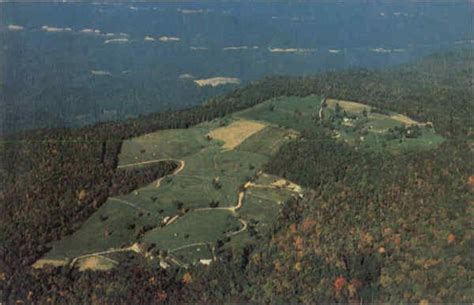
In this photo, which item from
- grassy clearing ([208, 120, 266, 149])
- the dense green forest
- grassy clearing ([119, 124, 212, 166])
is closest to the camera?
the dense green forest

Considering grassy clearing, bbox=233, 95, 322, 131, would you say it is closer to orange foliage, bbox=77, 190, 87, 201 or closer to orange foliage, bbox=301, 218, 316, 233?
orange foliage, bbox=301, 218, 316, 233

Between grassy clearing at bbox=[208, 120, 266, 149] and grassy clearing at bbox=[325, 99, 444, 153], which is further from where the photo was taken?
grassy clearing at bbox=[208, 120, 266, 149]

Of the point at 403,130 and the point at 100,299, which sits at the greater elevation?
the point at 403,130

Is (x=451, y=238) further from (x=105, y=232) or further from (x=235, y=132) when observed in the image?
(x=235, y=132)

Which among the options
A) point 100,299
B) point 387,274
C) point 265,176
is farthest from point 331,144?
point 100,299

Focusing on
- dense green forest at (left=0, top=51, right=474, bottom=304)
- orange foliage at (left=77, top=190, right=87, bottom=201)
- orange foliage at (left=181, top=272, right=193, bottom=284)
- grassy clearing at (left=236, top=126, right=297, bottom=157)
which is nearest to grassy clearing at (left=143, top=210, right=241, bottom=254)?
dense green forest at (left=0, top=51, right=474, bottom=304)

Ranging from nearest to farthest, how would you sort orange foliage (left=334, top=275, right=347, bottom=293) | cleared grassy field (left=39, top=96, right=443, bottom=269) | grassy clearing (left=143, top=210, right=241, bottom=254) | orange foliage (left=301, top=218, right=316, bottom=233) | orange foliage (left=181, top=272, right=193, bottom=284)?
orange foliage (left=334, top=275, right=347, bottom=293) < orange foliage (left=181, top=272, right=193, bottom=284) < grassy clearing (left=143, top=210, right=241, bottom=254) < cleared grassy field (left=39, top=96, right=443, bottom=269) < orange foliage (left=301, top=218, right=316, bottom=233)

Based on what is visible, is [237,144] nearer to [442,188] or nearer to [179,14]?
[442,188]

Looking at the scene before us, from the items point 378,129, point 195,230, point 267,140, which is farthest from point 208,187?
point 378,129
